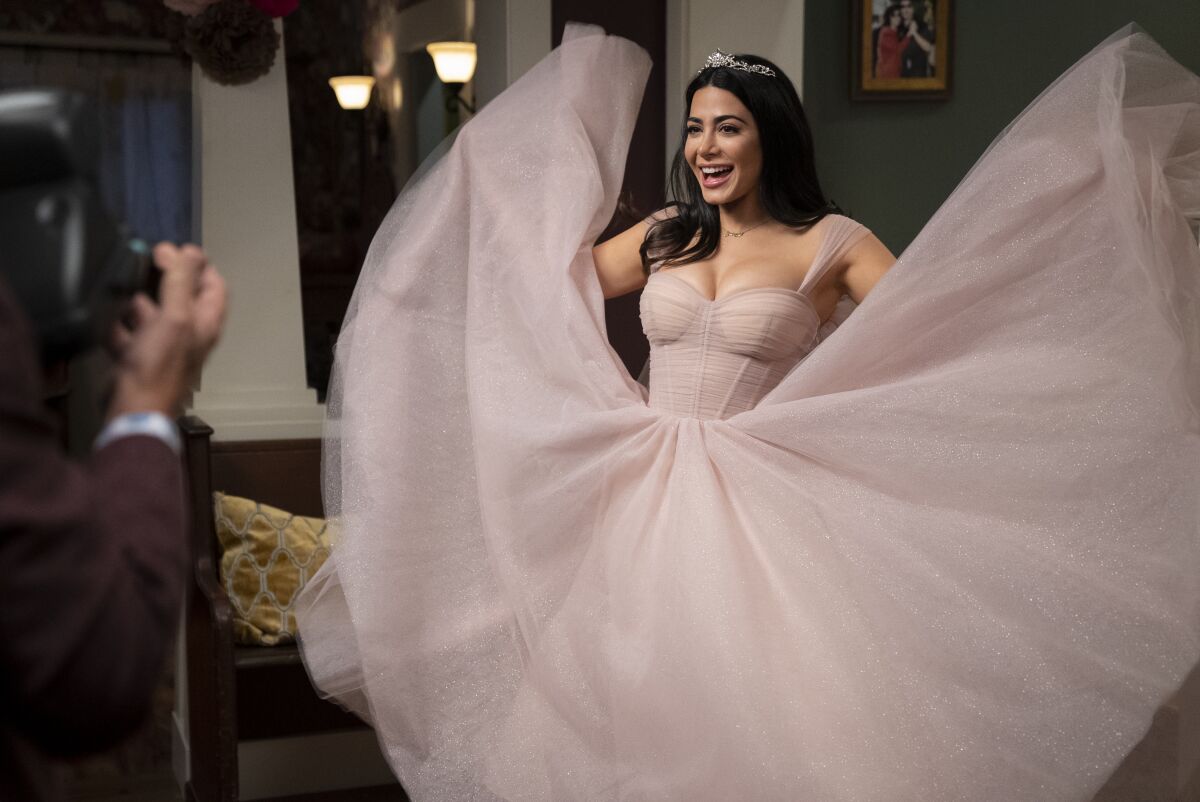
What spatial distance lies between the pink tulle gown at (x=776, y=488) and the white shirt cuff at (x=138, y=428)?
137cm

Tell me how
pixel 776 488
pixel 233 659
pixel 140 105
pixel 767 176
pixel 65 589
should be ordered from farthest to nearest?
pixel 140 105, pixel 233 659, pixel 767 176, pixel 776 488, pixel 65 589

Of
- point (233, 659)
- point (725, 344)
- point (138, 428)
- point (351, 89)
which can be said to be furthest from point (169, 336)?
point (351, 89)

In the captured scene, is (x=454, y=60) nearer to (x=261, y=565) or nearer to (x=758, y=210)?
(x=261, y=565)

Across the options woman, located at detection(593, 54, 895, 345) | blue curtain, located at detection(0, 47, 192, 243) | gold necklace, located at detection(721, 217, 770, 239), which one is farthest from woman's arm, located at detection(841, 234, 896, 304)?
blue curtain, located at detection(0, 47, 192, 243)

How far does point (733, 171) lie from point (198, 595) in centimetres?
181

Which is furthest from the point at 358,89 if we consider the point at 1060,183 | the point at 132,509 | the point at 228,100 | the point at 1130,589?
the point at 132,509

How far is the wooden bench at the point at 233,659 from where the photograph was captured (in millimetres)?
3441

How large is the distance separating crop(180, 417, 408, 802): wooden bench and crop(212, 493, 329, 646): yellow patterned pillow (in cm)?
4

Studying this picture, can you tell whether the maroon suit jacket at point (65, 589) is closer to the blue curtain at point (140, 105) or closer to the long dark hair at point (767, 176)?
the long dark hair at point (767, 176)

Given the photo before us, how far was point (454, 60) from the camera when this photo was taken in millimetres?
4680

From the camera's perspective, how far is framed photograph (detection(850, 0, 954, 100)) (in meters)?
4.30

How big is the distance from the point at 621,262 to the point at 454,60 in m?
1.93

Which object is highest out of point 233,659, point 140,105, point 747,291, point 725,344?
point 140,105

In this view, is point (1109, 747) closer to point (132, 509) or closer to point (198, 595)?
point (132, 509)
